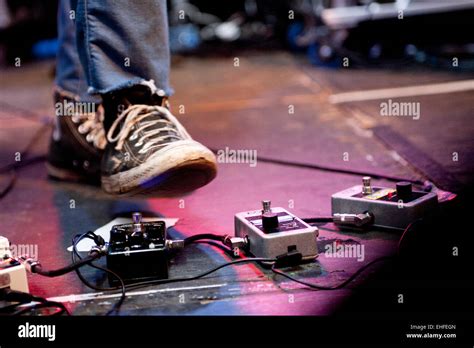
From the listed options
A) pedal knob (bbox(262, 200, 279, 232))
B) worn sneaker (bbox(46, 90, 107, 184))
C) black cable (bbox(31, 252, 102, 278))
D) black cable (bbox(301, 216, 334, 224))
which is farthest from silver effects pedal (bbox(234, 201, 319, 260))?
worn sneaker (bbox(46, 90, 107, 184))

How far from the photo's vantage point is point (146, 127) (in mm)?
1301

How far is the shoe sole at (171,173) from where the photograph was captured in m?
1.21

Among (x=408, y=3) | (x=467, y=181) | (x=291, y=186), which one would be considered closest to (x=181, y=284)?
(x=291, y=186)

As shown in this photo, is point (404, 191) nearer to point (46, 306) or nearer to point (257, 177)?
point (257, 177)

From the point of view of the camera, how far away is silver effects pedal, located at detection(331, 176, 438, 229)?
1.12 m

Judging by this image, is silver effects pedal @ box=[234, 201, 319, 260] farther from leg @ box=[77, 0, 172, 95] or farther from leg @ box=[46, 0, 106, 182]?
leg @ box=[46, 0, 106, 182]

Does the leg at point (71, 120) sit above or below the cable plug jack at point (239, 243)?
above

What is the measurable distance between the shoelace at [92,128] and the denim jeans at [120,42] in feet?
0.54

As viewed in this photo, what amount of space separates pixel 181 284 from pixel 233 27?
5.00 metres

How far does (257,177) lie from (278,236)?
0.60 metres

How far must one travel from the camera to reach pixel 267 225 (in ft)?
3.39

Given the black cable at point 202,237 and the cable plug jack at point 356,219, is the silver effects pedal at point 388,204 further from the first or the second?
the black cable at point 202,237

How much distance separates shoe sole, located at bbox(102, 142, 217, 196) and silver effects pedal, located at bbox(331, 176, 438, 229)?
25 cm

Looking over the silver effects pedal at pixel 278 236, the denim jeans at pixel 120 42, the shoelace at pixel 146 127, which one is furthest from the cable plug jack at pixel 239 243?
the denim jeans at pixel 120 42
